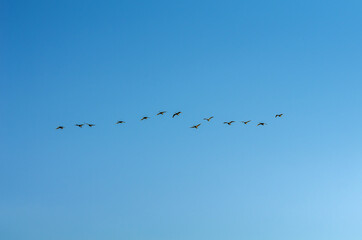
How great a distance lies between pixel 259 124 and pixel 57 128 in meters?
62.8

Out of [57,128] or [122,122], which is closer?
[122,122]

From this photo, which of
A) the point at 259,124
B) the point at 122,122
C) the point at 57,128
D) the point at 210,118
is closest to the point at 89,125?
the point at 57,128

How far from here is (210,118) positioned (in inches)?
4461

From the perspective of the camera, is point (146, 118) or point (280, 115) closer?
point (146, 118)

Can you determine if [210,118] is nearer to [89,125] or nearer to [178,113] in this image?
[178,113]

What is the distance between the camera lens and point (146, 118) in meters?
110

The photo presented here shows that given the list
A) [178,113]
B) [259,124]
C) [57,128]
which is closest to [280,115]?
[259,124]

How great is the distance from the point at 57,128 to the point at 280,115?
68.1m

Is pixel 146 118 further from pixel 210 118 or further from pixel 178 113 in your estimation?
pixel 210 118

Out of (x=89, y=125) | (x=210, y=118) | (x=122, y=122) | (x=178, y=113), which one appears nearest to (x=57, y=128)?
(x=89, y=125)

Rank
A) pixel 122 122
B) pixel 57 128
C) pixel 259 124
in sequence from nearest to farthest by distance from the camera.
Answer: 1. pixel 122 122
2. pixel 57 128
3. pixel 259 124

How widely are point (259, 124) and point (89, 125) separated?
53.7m

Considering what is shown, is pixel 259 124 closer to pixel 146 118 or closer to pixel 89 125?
pixel 146 118

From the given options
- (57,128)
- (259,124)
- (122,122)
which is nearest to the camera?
(122,122)
